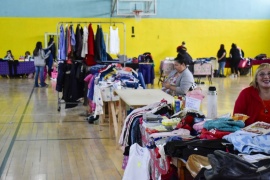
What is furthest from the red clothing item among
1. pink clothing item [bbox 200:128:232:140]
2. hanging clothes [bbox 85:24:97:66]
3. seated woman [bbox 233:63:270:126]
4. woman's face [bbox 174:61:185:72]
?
hanging clothes [bbox 85:24:97:66]

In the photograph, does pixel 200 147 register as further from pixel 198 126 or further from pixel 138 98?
pixel 138 98

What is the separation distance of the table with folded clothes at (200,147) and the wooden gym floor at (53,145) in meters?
1.35

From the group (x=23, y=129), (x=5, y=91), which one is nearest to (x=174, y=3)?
(x=5, y=91)

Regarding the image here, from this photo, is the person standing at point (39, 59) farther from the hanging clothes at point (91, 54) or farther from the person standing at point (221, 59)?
the person standing at point (221, 59)

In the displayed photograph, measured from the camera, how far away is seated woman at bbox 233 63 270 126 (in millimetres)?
3546

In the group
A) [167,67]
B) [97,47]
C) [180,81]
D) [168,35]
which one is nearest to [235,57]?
[168,35]

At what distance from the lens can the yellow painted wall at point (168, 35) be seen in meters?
17.6

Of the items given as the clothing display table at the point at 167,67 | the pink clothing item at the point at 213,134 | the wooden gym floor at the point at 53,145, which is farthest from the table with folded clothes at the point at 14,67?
the pink clothing item at the point at 213,134

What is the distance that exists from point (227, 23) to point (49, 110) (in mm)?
12378

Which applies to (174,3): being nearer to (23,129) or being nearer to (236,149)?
(23,129)

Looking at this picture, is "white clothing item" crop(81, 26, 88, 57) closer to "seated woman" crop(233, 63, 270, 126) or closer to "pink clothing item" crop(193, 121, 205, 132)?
"seated woman" crop(233, 63, 270, 126)

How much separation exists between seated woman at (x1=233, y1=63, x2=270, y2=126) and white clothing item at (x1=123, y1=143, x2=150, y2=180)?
3.43ft

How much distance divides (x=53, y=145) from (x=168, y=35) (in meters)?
13.5

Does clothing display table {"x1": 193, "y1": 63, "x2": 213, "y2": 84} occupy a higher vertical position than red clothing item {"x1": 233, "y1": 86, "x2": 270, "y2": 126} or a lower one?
lower
